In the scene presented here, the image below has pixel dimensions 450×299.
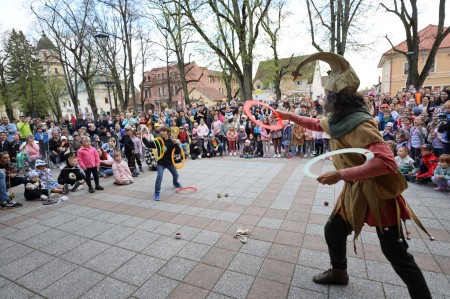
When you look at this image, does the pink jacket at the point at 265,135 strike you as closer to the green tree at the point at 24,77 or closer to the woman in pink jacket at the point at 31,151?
the woman in pink jacket at the point at 31,151

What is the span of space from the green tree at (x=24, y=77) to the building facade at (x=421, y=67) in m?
47.8

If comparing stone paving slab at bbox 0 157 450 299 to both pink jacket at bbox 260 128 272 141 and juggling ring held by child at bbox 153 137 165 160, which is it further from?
pink jacket at bbox 260 128 272 141

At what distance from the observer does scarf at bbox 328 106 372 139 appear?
217 centimetres

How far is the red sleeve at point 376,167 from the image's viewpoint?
78.3 inches

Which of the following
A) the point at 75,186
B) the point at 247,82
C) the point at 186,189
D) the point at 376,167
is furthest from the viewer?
the point at 247,82

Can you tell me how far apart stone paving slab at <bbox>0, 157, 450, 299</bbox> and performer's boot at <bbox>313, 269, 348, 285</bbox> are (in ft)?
0.21

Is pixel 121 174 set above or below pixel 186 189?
above

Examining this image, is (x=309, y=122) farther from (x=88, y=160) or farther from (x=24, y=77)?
(x=24, y=77)

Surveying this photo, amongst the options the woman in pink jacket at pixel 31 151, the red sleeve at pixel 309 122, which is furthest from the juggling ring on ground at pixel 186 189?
the woman in pink jacket at pixel 31 151

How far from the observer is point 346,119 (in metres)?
2.25

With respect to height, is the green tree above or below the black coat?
above

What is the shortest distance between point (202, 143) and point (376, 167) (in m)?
10.9

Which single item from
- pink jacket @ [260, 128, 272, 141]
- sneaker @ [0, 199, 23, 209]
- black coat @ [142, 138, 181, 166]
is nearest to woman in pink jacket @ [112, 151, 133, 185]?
black coat @ [142, 138, 181, 166]

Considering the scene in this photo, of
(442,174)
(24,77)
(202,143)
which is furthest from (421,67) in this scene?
(24,77)
